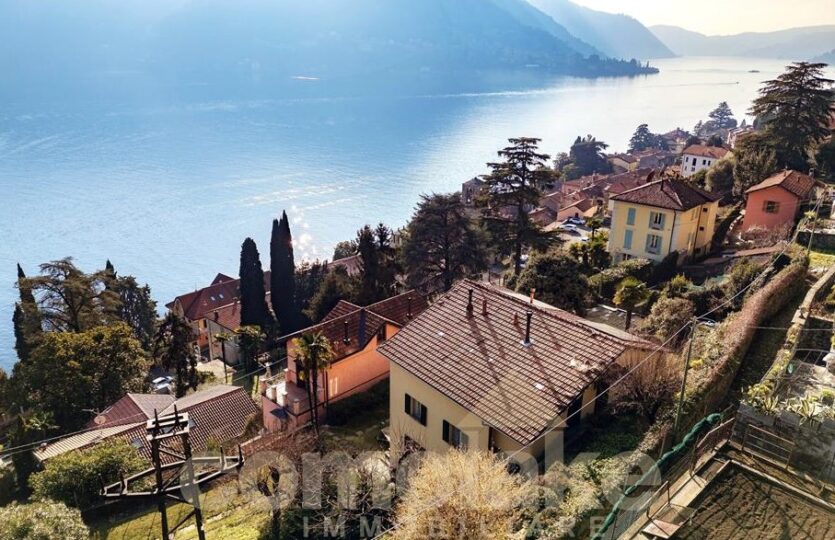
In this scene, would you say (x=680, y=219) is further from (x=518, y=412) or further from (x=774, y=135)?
(x=518, y=412)

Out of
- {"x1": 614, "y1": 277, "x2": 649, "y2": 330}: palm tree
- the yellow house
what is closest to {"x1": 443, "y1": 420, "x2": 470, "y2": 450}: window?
{"x1": 614, "y1": 277, "x2": 649, "y2": 330}: palm tree

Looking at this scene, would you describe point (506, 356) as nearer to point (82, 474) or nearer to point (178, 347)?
point (82, 474)

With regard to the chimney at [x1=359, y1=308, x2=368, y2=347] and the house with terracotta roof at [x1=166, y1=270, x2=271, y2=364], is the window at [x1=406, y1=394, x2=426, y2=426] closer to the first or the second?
the chimney at [x1=359, y1=308, x2=368, y2=347]

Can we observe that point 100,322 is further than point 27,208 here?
No

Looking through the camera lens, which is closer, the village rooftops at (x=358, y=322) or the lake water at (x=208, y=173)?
the village rooftops at (x=358, y=322)

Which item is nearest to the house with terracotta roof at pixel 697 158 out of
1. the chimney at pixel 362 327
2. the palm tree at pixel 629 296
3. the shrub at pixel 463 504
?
the palm tree at pixel 629 296

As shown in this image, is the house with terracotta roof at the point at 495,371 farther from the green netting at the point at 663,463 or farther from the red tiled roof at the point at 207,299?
the red tiled roof at the point at 207,299

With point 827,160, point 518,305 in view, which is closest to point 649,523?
point 518,305
